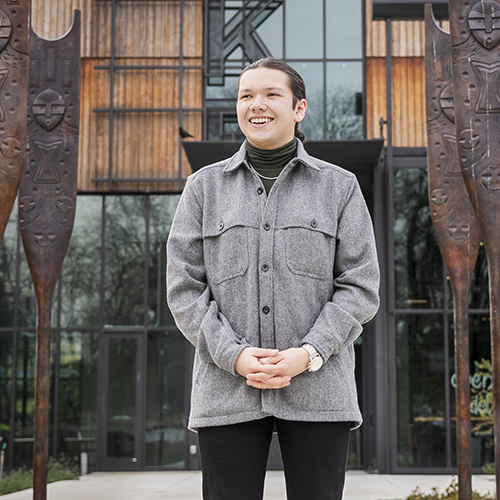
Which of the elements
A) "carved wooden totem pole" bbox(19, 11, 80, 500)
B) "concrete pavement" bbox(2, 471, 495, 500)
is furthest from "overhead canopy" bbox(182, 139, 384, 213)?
"carved wooden totem pole" bbox(19, 11, 80, 500)

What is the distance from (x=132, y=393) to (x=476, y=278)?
735cm

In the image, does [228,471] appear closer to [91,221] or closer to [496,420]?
[496,420]

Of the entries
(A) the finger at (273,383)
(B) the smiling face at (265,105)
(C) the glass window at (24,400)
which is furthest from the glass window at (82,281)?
(A) the finger at (273,383)

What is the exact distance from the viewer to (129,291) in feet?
53.4

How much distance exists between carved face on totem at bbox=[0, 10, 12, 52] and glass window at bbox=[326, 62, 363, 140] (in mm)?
11649

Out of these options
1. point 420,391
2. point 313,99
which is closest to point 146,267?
point 313,99

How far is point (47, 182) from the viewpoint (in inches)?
256

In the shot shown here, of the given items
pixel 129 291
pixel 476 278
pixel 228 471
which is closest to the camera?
pixel 228 471

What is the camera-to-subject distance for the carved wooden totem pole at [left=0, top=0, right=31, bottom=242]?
469cm

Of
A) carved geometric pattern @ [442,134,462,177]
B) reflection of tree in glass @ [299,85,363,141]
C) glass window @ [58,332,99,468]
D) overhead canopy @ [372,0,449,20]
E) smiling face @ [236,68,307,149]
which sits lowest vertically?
glass window @ [58,332,99,468]

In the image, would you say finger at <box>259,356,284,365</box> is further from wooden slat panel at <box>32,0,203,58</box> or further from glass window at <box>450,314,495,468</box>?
wooden slat panel at <box>32,0,203,58</box>

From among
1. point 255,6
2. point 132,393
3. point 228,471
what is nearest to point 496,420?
point 228,471

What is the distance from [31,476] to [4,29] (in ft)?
33.2

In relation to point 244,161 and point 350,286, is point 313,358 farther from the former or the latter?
point 244,161
